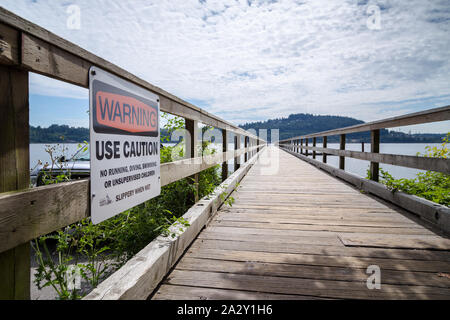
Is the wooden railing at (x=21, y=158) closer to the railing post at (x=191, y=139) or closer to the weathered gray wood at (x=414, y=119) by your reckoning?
the railing post at (x=191, y=139)

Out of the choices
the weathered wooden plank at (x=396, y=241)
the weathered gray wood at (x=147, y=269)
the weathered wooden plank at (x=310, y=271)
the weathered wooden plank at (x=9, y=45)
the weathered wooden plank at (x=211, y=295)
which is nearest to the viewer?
the weathered wooden plank at (x=9, y=45)

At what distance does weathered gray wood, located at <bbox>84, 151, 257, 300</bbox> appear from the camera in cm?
119

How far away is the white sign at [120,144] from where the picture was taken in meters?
1.23

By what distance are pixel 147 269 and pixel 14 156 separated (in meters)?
0.86

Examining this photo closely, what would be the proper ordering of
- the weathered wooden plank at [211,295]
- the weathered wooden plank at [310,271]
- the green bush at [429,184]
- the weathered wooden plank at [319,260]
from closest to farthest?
the weathered wooden plank at [211,295] < the weathered wooden plank at [310,271] < the weathered wooden plank at [319,260] < the green bush at [429,184]

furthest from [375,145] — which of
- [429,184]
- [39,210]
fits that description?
[39,210]

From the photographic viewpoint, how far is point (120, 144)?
4.64 feet

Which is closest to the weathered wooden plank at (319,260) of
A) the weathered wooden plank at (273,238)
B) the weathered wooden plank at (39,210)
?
the weathered wooden plank at (273,238)

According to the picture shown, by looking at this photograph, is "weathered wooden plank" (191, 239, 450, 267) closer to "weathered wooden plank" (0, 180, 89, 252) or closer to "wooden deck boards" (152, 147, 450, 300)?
"wooden deck boards" (152, 147, 450, 300)

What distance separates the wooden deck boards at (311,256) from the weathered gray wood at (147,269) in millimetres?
92

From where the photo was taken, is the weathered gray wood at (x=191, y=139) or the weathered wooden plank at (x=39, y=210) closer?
the weathered wooden plank at (x=39, y=210)

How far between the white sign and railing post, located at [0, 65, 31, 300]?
0.31 meters

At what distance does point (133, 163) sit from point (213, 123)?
196 centimetres

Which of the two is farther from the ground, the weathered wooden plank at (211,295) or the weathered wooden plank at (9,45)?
the weathered wooden plank at (9,45)
